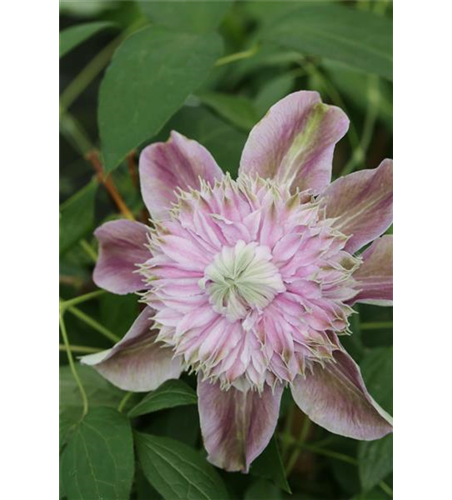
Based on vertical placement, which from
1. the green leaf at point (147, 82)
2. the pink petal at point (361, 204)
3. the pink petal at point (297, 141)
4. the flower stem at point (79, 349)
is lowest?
the flower stem at point (79, 349)

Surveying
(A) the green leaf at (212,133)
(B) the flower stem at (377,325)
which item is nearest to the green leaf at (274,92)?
(A) the green leaf at (212,133)

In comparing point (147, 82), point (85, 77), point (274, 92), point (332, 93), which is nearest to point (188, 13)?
point (147, 82)

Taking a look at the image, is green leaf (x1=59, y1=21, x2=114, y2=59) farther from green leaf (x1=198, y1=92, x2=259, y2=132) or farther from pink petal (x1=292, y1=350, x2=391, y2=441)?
pink petal (x1=292, y1=350, x2=391, y2=441)

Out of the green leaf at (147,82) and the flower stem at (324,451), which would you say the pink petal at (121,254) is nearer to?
the green leaf at (147,82)

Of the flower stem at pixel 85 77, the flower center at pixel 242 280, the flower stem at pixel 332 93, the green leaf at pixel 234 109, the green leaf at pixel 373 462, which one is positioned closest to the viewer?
the flower center at pixel 242 280

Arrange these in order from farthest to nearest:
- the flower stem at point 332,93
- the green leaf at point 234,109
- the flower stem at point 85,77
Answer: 1. the flower stem at point 85,77
2. the flower stem at point 332,93
3. the green leaf at point 234,109

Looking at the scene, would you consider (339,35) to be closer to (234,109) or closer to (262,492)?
(234,109)

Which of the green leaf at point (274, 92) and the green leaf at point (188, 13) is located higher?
the green leaf at point (188, 13)
